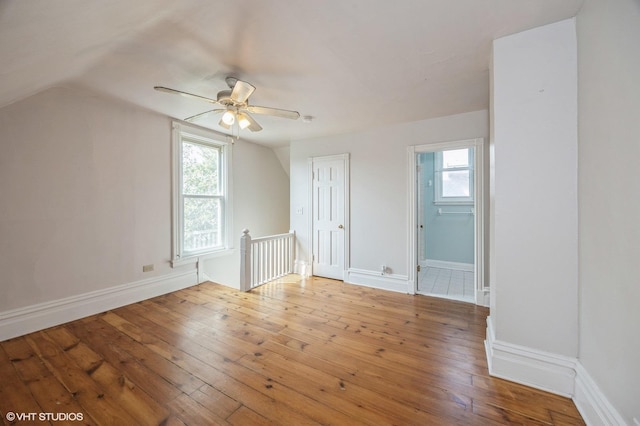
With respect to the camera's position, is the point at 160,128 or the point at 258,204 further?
the point at 258,204

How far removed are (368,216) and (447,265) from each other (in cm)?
243

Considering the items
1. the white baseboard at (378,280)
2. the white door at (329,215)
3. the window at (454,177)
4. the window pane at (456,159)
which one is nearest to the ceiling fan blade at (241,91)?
the white door at (329,215)

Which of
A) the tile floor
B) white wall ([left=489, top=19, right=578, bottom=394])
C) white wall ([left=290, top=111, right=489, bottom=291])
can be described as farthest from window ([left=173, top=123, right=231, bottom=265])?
white wall ([left=489, top=19, right=578, bottom=394])

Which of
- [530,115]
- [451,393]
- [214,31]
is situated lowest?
[451,393]

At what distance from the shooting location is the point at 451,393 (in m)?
1.66

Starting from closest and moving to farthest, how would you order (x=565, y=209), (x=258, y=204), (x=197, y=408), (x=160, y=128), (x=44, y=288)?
(x=197, y=408)
(x=565, y=209)
(x=44, y=288)
(x=160, y=128)
(x=258, y=204)

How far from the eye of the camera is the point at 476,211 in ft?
10.3

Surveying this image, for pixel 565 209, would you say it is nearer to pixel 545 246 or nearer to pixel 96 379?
pixel 545 246

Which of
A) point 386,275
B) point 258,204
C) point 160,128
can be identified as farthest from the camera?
point 258,204

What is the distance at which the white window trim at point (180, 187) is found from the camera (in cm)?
362

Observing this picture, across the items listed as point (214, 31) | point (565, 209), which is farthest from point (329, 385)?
point (214, 31)

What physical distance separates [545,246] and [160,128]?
14.7 feet

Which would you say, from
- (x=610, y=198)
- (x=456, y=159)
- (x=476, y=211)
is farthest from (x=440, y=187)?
(x=610, y=198)

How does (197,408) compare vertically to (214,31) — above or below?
below
